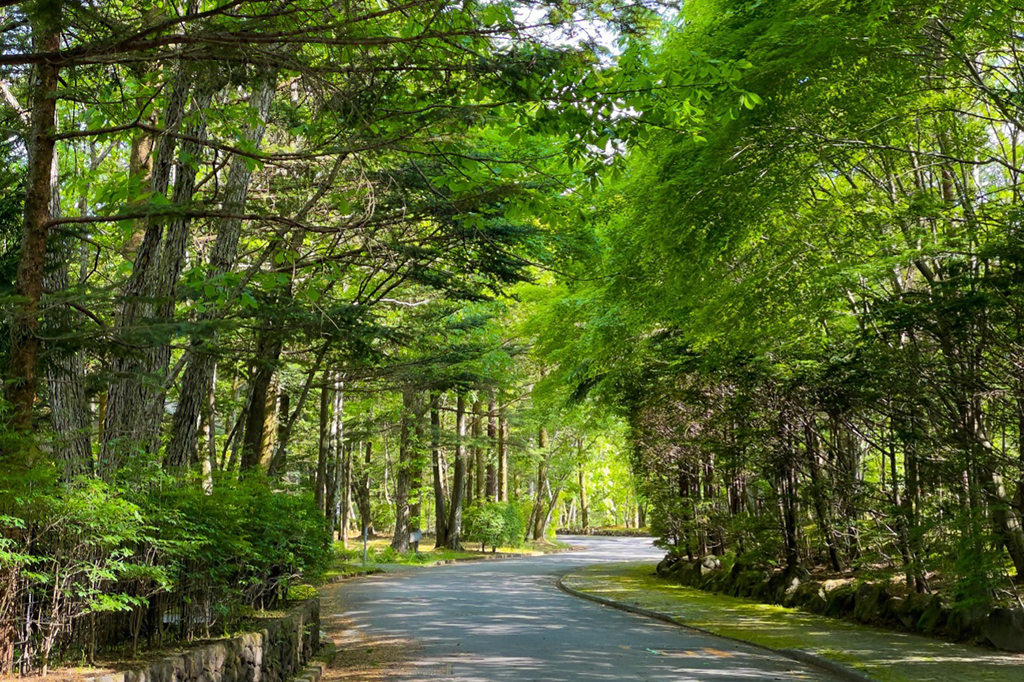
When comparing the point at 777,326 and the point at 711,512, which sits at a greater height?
the point at 777,326

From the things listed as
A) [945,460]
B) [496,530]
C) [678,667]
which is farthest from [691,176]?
[496,530]

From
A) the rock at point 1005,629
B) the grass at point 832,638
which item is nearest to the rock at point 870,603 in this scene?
the grass at point 832,638

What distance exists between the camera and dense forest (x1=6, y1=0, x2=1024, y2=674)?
552 cm

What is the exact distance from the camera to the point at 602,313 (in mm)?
16250

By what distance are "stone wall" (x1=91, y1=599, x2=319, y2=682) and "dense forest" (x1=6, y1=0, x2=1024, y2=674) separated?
48 centimetres

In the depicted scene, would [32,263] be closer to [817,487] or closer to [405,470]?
[817,487]

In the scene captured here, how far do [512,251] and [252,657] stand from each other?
7963 millimetres

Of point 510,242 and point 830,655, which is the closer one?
point 830,655

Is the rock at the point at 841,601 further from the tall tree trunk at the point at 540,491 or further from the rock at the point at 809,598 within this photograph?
the tall tree trunk at the point at 540,491

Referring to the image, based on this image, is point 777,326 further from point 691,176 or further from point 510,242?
point 510,242

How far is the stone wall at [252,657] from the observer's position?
534cm

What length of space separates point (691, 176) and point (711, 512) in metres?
12.0

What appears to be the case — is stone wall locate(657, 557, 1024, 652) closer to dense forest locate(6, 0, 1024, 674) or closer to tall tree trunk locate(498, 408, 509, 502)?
dense forest locate(6, 0, 1024, 674)

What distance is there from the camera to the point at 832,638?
1159 centimetres
